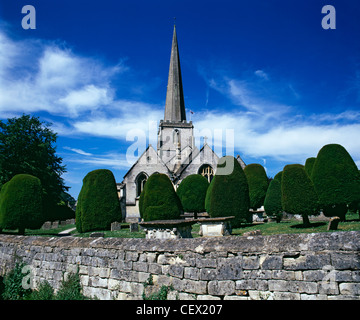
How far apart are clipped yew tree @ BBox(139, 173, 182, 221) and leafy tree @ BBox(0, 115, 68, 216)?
14.1m

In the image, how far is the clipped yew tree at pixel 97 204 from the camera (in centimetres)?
1862

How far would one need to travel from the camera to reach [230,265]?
4070 millimetres

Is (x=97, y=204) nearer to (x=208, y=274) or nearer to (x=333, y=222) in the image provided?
(x=333, y=222)

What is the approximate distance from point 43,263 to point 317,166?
1494 centimetres

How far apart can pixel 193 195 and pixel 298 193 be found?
12.5 m

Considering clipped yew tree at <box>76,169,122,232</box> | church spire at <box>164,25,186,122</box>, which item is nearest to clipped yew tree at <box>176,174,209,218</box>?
clipped yew tree at <box>76,169,122,232</box>

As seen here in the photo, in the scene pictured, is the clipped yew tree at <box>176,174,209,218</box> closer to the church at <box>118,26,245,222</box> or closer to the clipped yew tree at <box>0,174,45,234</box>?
the church at <box>118,26,245,222</box>

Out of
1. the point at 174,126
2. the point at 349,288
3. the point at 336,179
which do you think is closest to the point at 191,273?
the point at 349,288

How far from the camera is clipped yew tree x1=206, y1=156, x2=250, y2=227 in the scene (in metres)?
16.6

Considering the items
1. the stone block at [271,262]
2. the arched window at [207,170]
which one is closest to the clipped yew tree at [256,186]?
the arched window at [207,170]

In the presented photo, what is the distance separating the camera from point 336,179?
49.8 feet
